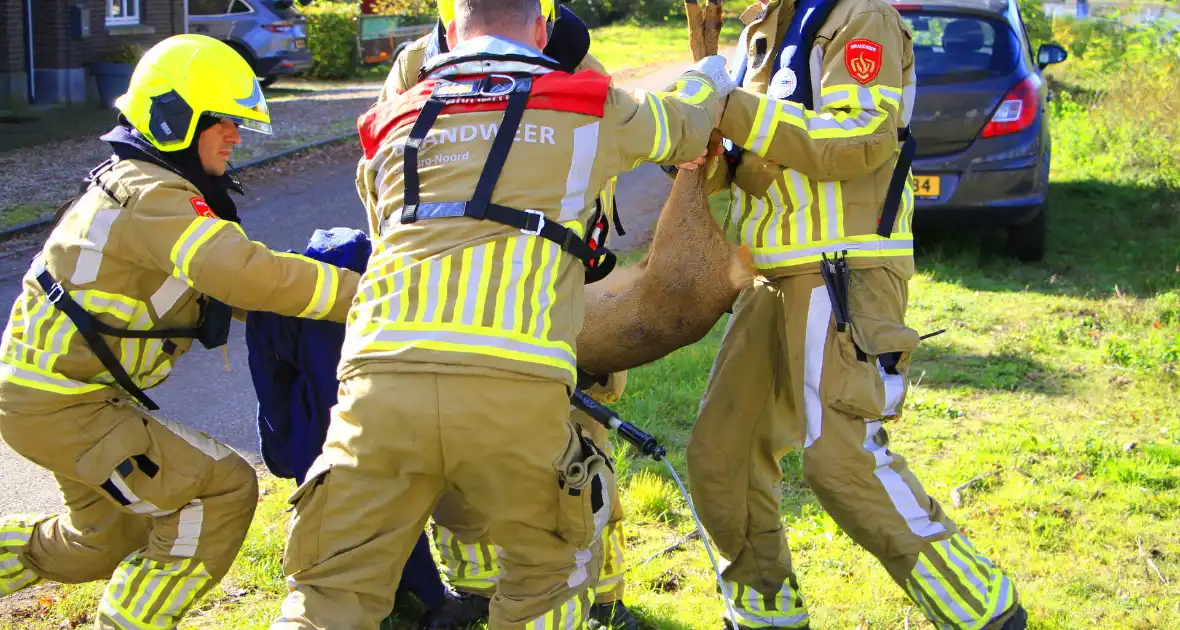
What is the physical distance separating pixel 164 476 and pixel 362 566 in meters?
0.84

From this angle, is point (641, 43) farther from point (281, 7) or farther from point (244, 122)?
point (244, 122)

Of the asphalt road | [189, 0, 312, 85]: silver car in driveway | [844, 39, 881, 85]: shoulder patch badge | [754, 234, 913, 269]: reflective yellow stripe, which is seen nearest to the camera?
[844, 39, 881, 85]: shoulder patch badge

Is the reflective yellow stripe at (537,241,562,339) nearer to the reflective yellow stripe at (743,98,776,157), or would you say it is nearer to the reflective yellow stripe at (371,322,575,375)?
the reflective yellow stripe at (371,322,575,375)

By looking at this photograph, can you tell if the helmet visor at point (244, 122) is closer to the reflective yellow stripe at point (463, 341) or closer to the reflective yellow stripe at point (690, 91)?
the reflective yellow stripe at point (463, 341)

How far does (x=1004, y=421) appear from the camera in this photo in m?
5.77

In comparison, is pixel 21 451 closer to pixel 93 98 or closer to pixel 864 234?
pixel 864 234

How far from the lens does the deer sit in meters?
3.52

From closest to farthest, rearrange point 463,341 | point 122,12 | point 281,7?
point 463,341 → point 122,12 → point 281,7

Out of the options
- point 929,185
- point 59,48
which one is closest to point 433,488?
point 929,185

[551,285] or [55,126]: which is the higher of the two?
[551,285]

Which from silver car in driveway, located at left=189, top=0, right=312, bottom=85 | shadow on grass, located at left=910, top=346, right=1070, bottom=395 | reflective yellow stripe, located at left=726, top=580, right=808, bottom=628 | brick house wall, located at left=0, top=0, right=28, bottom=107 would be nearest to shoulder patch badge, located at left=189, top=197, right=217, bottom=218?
reflective yellow stripe, located at left=726, top=580, right=808, bottom=628

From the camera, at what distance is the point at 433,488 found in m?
2.74

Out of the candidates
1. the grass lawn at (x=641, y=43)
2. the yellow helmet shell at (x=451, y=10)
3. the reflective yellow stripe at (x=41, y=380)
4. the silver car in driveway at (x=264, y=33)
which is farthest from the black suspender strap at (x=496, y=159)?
the grass lawn at (x=641, y=43)

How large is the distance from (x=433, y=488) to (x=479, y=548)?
1.11 m
